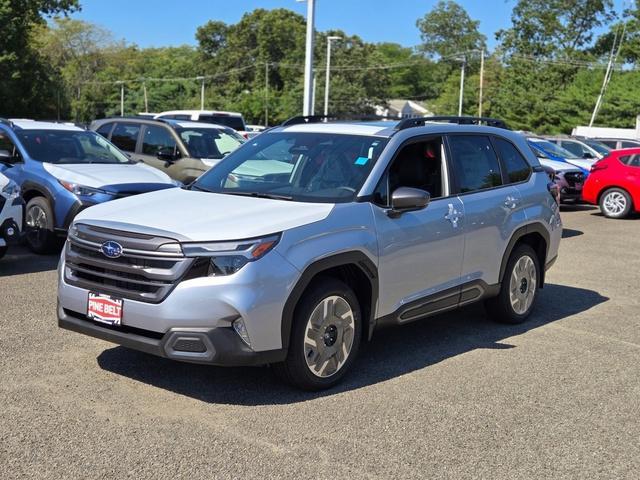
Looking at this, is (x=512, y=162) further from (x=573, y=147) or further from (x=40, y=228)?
(x=573, y=147)

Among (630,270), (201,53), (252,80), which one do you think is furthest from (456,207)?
(201,53)

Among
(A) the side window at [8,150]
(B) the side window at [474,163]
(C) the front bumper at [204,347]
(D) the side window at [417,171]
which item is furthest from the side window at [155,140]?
(C) the front bumper at [204,347]

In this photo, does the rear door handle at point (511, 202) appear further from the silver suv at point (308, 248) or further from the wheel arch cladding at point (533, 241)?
the wheel arch cladding at point (533, 241)

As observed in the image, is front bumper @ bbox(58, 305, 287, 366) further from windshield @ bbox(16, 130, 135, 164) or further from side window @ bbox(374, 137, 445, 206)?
windshield @ bbox(16, 130, 135, 164)

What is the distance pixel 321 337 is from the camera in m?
4.90

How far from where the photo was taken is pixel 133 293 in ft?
15.2

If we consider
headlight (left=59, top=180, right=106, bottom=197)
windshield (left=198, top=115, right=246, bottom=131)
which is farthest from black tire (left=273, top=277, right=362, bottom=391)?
windshield (left=198, top=115, right=246, bottom=131)

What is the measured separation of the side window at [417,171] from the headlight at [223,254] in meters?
1.27

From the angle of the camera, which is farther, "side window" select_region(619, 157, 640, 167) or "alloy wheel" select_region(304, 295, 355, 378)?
"side window" select_region(619, 157, 640, 167)

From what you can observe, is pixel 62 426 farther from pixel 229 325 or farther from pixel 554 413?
pixel 554 413

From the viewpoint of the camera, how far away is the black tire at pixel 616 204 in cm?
1647

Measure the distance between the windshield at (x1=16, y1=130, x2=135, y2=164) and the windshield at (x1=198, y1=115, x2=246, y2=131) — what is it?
381 inches

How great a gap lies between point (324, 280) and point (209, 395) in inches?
40.6

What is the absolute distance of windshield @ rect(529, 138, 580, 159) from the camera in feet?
62.8
